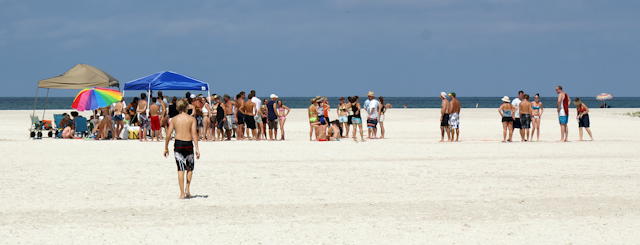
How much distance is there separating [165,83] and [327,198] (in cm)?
1087

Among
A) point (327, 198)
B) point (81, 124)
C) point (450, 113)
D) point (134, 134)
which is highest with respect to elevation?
point (450, 113)

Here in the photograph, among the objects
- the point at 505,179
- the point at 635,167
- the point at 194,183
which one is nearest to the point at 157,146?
the point at 194,183

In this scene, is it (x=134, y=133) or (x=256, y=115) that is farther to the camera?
(x=134, y=133)

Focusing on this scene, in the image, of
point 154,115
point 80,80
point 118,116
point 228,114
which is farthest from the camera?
point 80,80

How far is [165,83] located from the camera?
653 inches

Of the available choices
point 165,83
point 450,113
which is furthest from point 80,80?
point 450,113

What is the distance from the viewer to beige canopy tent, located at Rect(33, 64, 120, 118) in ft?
56.3

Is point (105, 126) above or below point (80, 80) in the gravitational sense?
below

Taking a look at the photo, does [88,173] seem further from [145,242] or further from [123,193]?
[145,242]

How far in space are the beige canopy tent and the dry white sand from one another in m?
5.84

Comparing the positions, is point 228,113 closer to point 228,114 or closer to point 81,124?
point 228,114

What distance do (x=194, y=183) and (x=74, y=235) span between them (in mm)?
2911

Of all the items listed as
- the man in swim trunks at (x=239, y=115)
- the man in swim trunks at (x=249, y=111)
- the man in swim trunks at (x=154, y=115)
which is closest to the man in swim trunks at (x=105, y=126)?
the man in swim trunks at (x=154, y=115)

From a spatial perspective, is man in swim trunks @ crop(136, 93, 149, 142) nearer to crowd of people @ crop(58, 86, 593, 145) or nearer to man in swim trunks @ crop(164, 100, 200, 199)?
crowd of people @ crop(58, 86, 593, 145)
